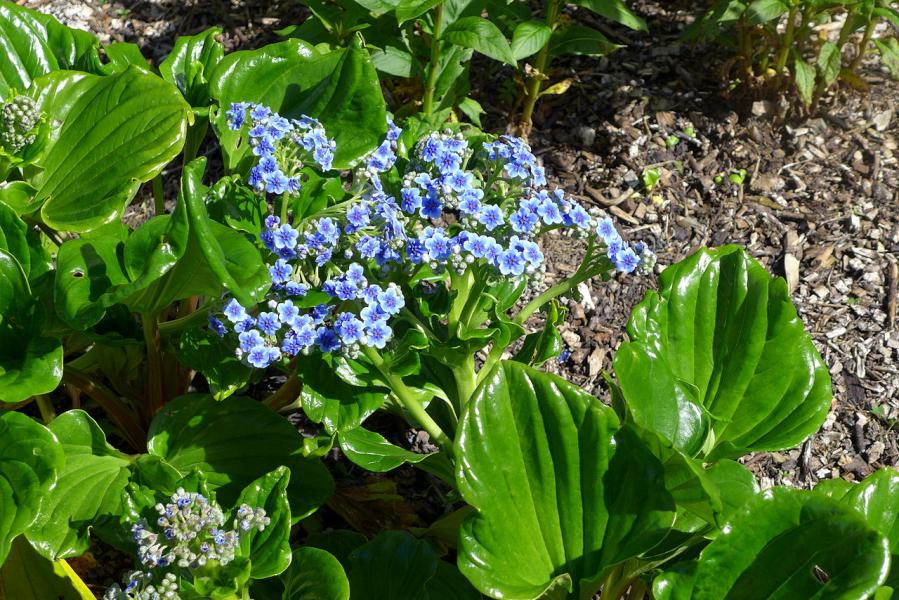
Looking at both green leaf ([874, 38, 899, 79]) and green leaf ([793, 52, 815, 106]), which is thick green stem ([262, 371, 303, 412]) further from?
green leaf ([874, 38, 899, 79])

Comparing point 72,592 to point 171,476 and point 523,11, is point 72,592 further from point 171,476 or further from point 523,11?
point 523,11

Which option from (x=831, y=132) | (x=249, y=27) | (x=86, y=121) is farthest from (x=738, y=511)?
(x=249, y=27)

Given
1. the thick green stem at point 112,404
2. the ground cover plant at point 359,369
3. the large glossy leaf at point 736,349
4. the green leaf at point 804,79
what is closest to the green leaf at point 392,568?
the ground cover plant at point 359,369

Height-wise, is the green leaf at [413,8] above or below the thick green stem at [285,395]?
above

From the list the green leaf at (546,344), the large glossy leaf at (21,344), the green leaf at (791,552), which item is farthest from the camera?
the green leaf at (546,344)

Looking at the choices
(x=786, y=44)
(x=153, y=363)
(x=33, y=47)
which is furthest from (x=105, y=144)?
(x=786, y=44)

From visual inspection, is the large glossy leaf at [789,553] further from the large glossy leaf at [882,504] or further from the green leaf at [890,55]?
the green leaf at [890,55]
